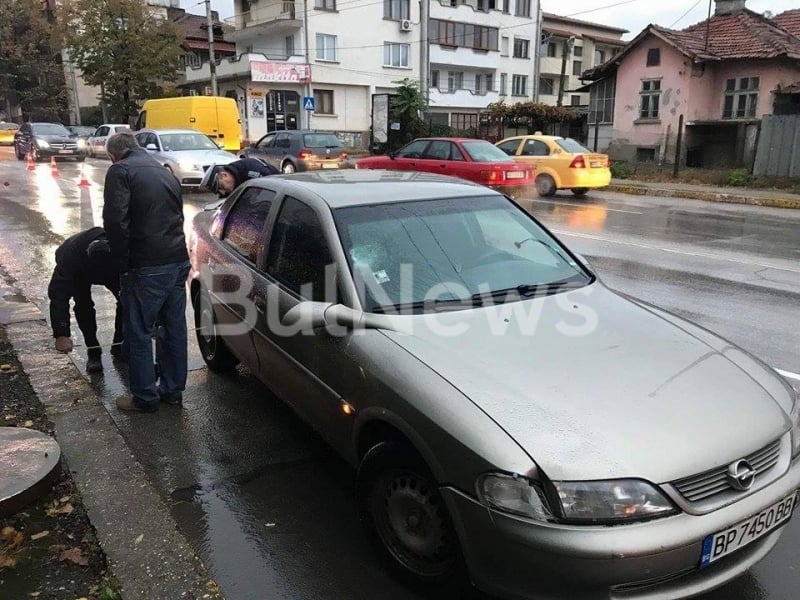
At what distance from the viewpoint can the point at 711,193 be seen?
62.6ft

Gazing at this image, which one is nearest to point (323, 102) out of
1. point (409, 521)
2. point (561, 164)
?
point (561, 164)

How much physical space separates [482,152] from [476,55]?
37350 mm

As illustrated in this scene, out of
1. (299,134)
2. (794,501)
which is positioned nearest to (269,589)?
(794,501)

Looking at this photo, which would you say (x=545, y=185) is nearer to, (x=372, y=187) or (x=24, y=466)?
(x=372, y=187)

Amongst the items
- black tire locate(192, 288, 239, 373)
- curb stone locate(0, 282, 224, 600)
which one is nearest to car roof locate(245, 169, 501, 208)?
black tire locate(192, 288, 239, 373)

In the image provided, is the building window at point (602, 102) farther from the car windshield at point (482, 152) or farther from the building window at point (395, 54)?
the car windshield at point (482, 152)

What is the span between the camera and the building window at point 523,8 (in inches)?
Answer: 2068

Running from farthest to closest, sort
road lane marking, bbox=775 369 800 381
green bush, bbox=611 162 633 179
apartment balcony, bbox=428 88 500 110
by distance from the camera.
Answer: apartment balcony, bbox=428 88 500 110 < green bush, bbox=611 162 633 179 < road lane marking, bbox=775 369 800 381

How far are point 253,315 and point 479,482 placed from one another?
2.25 metres

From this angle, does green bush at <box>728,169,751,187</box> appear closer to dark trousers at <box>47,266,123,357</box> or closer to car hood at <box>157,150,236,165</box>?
car hood at <box>157,150,236,165</box>

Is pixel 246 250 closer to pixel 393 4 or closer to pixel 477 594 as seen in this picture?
pixel 477 594

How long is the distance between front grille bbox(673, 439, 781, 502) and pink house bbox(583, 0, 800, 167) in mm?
26477

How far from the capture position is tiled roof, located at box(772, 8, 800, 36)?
29695 millimetres

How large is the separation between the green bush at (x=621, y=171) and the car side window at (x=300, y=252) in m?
21.7
